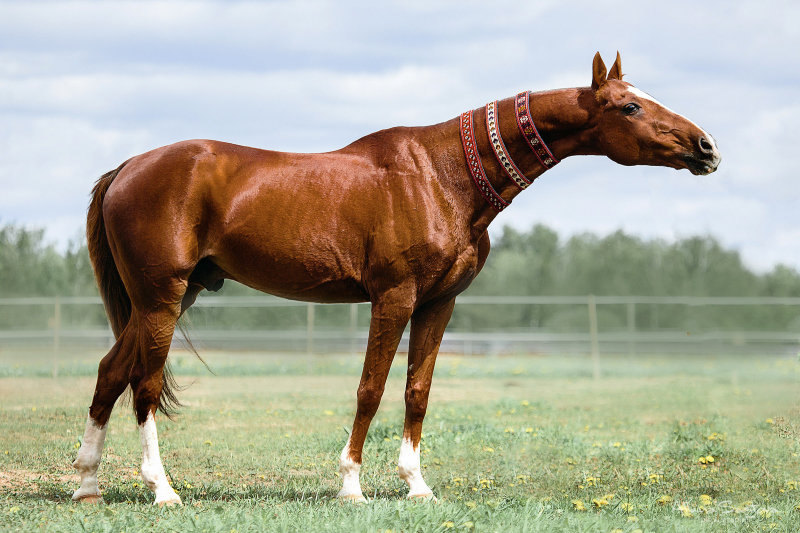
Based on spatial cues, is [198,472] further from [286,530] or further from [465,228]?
[465,228]

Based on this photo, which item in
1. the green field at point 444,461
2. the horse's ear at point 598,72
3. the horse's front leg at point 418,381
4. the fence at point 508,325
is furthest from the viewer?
the fence at point 508,325

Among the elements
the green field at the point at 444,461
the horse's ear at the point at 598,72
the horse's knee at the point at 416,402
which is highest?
the horse's ear at the point at 598,72

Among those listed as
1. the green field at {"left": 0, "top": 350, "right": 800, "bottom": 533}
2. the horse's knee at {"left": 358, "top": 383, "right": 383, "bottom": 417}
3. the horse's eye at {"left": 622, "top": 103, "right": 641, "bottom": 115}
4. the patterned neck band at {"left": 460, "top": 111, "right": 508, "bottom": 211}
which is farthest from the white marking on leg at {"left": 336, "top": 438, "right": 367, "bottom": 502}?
the horse's eye at {"left": 622, "top": 103, "right": 641, "bottom": 115}

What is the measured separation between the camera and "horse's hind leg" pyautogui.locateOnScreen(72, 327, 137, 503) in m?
4.98

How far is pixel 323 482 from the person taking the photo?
5754 millimetres

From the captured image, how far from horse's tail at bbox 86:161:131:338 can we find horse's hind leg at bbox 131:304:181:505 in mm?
513

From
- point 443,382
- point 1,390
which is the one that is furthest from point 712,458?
point 1,390

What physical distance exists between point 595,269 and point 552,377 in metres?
5.26

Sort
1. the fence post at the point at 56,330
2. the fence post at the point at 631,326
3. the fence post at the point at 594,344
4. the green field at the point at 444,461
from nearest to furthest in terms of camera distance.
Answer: the green field at the point at 444,461
the fence post at the point at 56,330
the fence post at the point at 594,344
the fence post at the point at 631,326

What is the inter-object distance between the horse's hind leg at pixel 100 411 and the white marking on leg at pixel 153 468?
40cm

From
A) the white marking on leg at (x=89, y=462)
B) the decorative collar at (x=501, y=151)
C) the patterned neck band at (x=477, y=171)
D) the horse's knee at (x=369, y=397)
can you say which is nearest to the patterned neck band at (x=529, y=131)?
the decorative collar at (x=501, y=151)

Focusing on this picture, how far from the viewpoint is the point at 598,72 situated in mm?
4816

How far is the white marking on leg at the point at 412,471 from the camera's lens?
16.0 ft

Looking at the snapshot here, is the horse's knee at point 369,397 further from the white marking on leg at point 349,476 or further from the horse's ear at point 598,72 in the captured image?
the horse's ear at point 598,72
